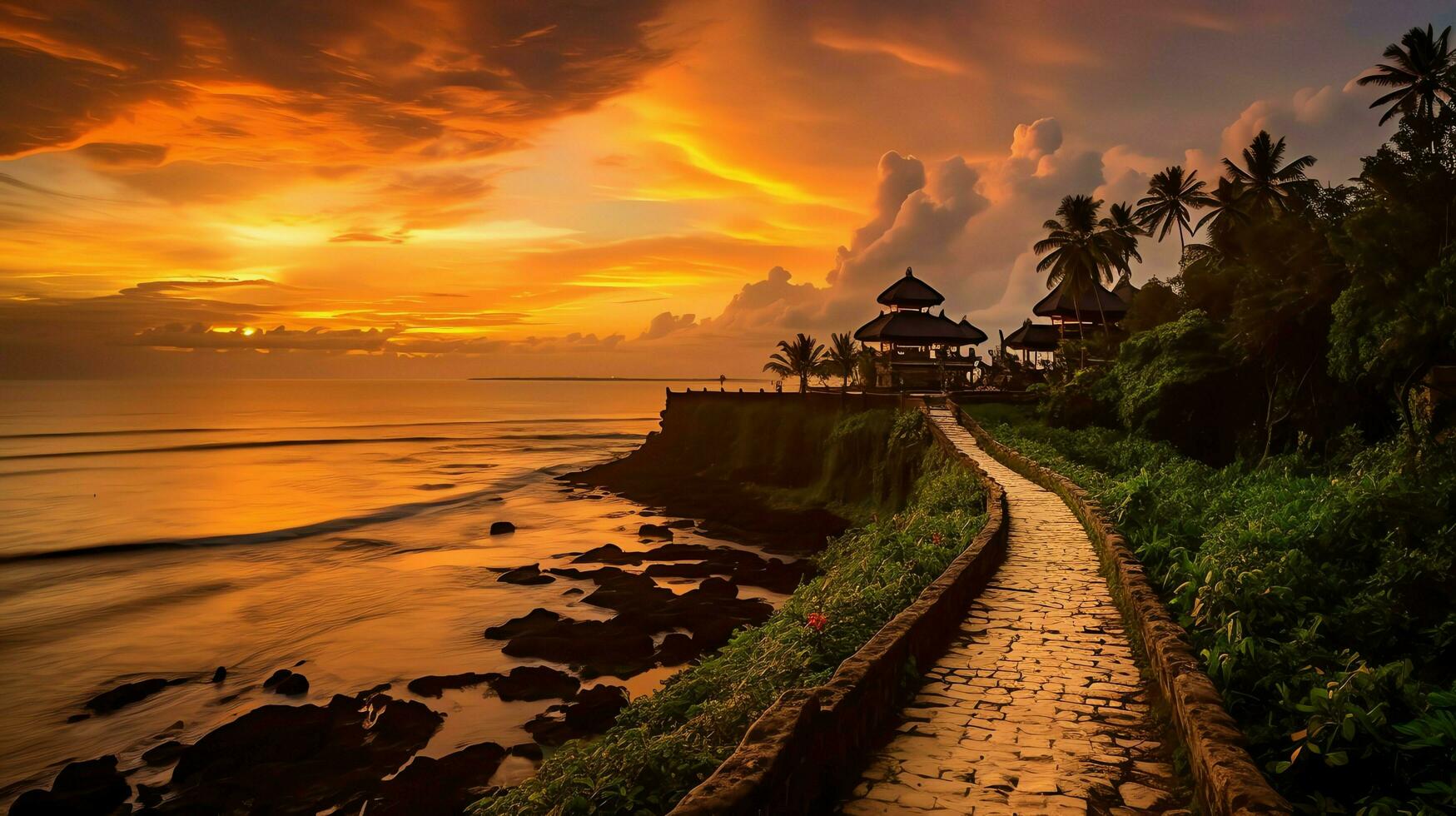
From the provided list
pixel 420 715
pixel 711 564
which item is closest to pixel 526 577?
pixel 711 564

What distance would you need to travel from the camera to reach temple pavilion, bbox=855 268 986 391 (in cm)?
4525

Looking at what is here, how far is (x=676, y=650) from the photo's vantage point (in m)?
17.9

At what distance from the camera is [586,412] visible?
485ft

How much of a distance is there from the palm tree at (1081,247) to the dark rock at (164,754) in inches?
1640

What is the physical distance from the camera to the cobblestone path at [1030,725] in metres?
5.34

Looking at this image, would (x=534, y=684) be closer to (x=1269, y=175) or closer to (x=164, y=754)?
(x=164, y=754)

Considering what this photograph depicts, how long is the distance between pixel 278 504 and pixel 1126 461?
4551 cm

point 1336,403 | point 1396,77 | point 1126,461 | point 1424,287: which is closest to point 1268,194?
point 1396,77

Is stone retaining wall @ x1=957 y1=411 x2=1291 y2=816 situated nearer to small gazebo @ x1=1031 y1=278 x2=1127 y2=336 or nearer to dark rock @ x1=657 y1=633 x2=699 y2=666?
dark rock @ x1=657 y1=633 x2=699 y2=666

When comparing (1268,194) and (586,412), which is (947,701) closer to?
(1268,194)

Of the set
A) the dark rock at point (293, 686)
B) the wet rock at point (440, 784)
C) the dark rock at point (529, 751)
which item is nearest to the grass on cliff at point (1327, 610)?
the dark rock at point (529, 751)

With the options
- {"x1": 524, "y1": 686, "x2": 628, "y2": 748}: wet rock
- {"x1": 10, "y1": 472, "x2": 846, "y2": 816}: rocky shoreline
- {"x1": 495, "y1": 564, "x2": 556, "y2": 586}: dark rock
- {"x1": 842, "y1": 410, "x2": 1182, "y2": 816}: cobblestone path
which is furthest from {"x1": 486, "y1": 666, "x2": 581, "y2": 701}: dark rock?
{"x1": 842, "y1": 410, "x2": 1182, "y2": 816}: cobblestone path

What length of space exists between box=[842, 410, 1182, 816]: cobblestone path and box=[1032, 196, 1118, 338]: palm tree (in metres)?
36.7

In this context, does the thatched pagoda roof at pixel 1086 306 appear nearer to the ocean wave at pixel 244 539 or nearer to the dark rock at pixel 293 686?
the ocean wave at pixel 244 539
